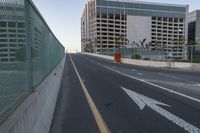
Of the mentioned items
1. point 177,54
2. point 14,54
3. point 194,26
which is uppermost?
point 194,26

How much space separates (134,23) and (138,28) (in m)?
5.85

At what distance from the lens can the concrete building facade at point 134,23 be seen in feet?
526

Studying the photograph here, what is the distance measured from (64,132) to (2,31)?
3107 millimetres

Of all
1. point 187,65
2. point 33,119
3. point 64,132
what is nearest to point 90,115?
point 64,132

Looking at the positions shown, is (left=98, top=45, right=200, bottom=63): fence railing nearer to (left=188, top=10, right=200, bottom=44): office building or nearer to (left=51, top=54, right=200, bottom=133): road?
(left=51, top=54, right=200, bottom=133): road

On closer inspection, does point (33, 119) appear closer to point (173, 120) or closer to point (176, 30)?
point (173, 120)

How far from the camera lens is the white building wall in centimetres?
16800

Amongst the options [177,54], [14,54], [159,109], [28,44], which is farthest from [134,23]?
[14,54]

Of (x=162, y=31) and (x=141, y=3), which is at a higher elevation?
(x=141, y=3)

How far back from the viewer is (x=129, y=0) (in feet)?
545

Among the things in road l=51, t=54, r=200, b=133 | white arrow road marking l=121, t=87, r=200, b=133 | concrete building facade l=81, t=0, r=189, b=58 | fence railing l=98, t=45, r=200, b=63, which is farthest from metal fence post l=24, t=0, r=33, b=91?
concrete building facade l=81, t=0, r=189, b=58

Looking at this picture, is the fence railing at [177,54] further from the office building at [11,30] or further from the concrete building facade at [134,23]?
the concrete building facade at [134,23]

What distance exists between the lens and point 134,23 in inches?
6614

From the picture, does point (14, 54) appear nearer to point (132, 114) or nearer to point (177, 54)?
point (132, 114)
